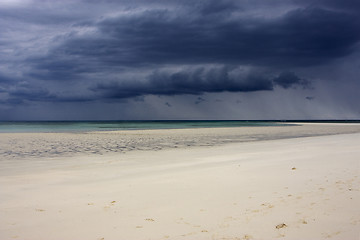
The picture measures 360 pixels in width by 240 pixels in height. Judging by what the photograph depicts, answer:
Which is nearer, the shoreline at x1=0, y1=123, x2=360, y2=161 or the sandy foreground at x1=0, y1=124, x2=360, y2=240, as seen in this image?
the sandy foreground at x1=0, y1=124, x2=360, y2=240

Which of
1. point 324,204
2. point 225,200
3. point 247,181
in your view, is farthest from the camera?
point 247,181

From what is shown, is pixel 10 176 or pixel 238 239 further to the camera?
pixel 10 176

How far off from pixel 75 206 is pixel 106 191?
1.72 meters

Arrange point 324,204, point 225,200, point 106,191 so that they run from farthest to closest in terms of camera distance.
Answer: point 106,191 → point 225,200 → point 324,204

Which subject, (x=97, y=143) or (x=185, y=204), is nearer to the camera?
(x=185, y=204)

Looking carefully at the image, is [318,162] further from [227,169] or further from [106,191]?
[106,191]

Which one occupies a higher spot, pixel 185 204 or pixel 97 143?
pixel 185 204

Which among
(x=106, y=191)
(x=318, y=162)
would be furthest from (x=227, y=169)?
(x=106, y=191)

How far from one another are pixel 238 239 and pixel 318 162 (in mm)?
10674

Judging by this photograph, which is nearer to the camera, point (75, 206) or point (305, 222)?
point (305, 222)

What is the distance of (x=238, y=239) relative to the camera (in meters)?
5.74

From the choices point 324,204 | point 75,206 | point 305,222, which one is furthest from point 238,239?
point 75,206

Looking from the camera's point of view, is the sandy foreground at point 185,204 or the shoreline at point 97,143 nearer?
the sandy foreground at point 185,204

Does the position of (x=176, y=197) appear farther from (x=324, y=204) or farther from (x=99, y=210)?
(x=324, y=204)
